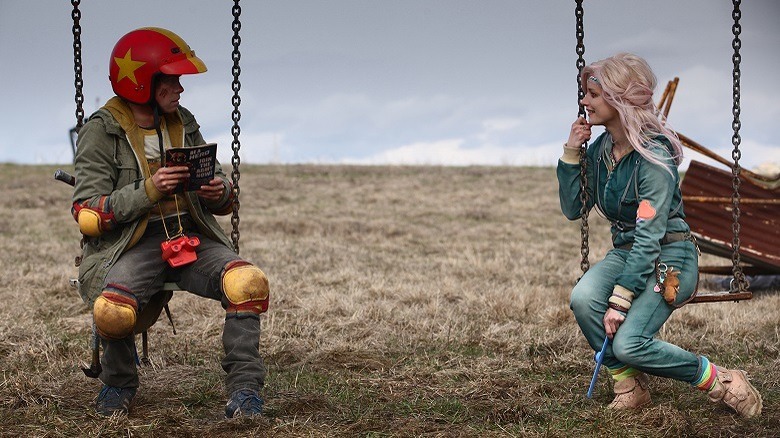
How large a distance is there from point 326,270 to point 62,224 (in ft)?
22.8

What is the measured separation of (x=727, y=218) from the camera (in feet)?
32.0

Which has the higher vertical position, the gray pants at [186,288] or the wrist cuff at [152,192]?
the wrist cuff at [152,192]

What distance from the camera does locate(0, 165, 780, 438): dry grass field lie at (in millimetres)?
4523

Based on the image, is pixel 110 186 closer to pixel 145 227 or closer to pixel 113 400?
pixel 145 227

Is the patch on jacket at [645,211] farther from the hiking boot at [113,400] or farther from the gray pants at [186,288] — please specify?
the hiking boot at [113,400]

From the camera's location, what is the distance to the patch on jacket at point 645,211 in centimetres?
434

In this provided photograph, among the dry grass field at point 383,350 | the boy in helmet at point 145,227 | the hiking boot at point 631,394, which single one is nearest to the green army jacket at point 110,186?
the boy in helmet at point 145,227

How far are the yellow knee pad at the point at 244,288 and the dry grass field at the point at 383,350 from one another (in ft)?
1.86

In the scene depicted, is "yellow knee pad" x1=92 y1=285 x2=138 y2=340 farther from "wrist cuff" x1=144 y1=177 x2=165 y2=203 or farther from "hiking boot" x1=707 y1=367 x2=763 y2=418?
"hiking boot" x1=707 y1=367 x2=763 y2=418

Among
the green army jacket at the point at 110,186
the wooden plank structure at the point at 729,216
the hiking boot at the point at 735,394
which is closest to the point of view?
the green army jacket at the point at 110,186

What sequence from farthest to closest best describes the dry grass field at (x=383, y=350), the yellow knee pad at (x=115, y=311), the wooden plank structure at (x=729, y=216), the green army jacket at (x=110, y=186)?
the wooden plank structure at (x=729, y=216), the dry grass field at (x=383, y=350), the green army jacket at (x=110, y=186), the yellow knee pad at (x=115, y=311)

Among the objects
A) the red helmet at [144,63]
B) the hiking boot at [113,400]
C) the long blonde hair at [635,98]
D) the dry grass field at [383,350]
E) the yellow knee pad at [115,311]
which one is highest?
the red helmet at [144,63]

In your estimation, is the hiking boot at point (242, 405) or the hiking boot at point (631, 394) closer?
the hiking boot at point (242, 405)

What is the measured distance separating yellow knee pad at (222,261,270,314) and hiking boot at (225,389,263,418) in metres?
0.41
